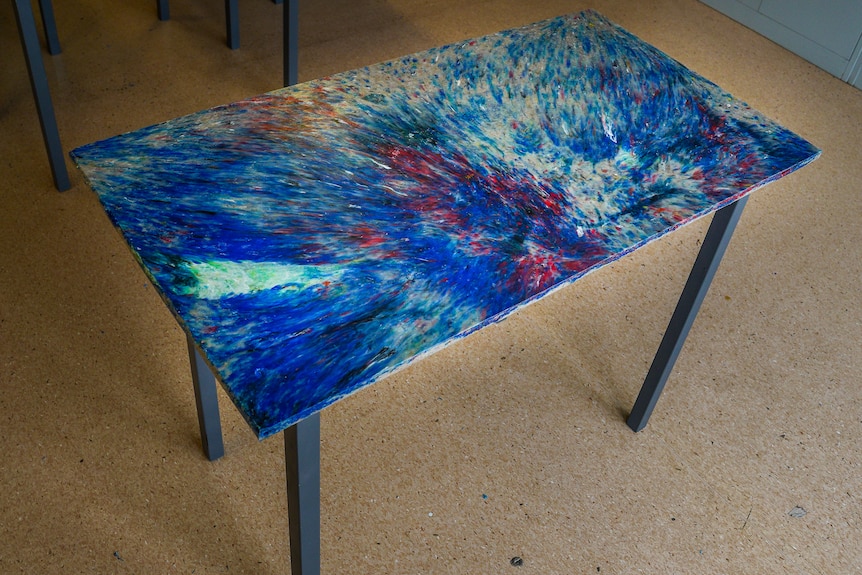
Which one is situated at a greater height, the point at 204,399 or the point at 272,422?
the point at 272,422

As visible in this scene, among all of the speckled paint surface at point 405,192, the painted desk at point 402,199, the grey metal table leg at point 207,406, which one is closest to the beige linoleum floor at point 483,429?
the grey metal table leg at point 207,406

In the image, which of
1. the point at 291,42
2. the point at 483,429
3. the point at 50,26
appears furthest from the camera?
the point at 50,26

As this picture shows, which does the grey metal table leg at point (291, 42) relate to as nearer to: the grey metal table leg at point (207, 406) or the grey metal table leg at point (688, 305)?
the grey metal table leg at point (207, 406)

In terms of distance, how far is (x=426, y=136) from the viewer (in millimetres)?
1388

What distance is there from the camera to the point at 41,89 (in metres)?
2.06

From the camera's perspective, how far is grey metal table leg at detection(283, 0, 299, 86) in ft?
7.98

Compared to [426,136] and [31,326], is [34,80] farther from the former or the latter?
[426,136]

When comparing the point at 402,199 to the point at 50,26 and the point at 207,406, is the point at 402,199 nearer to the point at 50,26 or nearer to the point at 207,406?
the point at 207,406

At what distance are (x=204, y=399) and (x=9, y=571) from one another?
0.43 m

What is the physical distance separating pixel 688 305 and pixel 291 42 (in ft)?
5.00

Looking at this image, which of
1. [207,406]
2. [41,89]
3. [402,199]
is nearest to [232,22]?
[41,89]

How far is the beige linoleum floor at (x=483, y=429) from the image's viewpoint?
1.53 m

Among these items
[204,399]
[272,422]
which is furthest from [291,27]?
[272,422]

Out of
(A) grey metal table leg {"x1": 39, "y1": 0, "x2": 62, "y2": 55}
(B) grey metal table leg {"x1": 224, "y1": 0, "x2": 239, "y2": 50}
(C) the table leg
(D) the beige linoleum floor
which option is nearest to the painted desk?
(D) the beige linoleum floor
